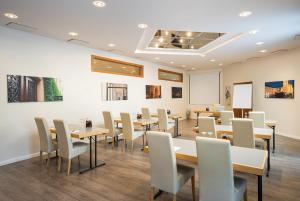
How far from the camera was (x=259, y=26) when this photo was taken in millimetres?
4055

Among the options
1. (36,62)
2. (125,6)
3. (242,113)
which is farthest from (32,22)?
(242,113)

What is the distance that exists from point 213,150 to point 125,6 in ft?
8.68

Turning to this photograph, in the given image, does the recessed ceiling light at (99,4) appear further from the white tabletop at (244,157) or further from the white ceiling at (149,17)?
the white tabletop at (244,157)

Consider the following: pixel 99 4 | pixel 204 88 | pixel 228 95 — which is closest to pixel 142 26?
pixel 99 4

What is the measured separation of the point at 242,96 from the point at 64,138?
25.4 ft

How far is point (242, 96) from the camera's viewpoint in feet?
27.8

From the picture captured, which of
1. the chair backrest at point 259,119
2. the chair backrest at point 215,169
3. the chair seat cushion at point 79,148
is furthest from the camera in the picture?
the chair backrest at point 259,119

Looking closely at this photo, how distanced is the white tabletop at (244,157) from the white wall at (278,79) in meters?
5.49

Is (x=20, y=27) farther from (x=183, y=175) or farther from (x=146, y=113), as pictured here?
(x=183, y=175)

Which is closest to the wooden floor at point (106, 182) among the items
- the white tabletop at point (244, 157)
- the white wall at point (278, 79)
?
the white tabletop at point (244, 157)

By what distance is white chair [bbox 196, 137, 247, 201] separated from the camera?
176 cm

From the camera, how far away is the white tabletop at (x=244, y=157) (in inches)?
71.4

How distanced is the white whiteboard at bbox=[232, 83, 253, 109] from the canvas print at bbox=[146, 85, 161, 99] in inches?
141

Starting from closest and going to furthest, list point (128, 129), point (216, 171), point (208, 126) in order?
point (216, 171) < point (208, 126) < point (128, 129)
